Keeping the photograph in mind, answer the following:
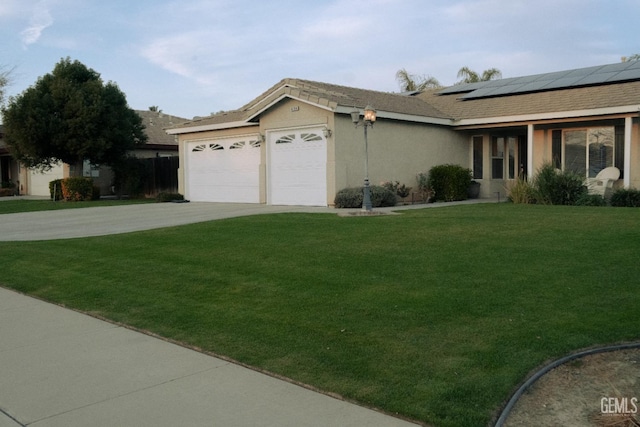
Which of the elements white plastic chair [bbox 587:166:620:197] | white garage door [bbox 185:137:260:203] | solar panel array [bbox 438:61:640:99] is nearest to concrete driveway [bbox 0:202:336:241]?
white garage door [bbox 185:137:260:203]

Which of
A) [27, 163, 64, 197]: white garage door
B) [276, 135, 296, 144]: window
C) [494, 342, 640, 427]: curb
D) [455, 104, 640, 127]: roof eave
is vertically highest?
[455, 104, 640, 127]: roof eave

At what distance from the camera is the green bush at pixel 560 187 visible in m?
17.1

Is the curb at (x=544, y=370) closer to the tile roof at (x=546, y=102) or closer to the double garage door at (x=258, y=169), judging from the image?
the double garage door at (x=258, y=169)

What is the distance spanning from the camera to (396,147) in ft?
65.9

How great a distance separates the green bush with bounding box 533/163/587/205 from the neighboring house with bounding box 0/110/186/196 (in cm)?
1671

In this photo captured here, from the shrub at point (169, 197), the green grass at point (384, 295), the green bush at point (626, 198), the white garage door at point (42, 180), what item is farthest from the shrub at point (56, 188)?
the green bush at point (626, 198)

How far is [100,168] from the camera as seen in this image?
A: 3216 cm

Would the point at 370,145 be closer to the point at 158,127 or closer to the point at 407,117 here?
the point at 407,117

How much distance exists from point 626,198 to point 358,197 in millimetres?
7665

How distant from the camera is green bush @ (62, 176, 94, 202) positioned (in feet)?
89.6

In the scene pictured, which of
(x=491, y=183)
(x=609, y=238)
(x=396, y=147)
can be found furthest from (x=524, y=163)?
(x=609, y=238)

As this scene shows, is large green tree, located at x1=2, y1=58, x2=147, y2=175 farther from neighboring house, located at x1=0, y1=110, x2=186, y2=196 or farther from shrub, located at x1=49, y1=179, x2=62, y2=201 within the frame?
neighboring house, located at x1=0, y1=110, x2=186, y2=196

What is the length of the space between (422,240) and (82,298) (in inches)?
209

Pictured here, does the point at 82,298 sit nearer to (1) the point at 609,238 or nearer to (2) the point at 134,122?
(1) the point at 609,238
